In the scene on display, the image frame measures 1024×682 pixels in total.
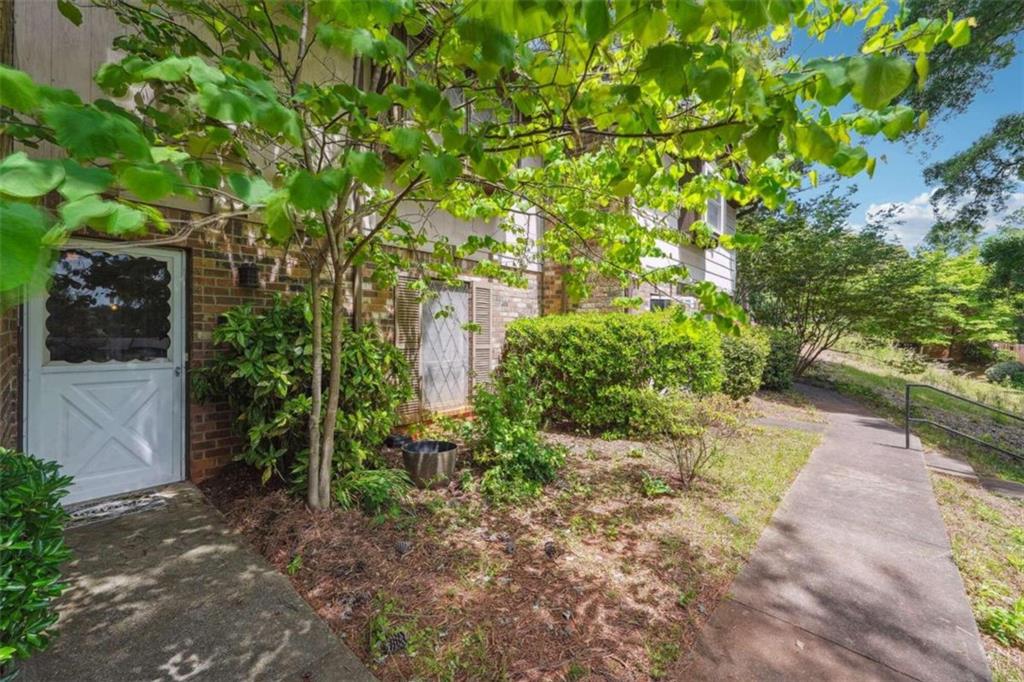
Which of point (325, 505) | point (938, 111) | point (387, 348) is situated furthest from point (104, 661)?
point (938, 111)

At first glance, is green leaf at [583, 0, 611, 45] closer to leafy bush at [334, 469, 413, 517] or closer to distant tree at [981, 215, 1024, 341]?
leafy bush at [334, 469, 413, 517]

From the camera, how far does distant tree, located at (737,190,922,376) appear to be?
35.3 feet

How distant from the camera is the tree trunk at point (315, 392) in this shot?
10.9ft

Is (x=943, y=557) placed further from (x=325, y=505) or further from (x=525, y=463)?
(x=325, y=505)

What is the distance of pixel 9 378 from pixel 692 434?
580 cm

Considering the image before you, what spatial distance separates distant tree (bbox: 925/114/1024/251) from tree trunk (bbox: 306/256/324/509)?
12.1m

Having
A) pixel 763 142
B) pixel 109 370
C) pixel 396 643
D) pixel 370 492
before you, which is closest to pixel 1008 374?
pixel 763 142

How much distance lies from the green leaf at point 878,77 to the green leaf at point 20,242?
1849 millimetres

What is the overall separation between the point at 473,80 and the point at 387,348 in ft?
8.95

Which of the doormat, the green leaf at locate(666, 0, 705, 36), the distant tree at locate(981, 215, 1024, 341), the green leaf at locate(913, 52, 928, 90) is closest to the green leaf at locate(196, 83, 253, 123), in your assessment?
the green leaf at locate(666, 0, 705, 36)

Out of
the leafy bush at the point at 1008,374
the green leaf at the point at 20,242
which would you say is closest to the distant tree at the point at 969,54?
the green leaf at the point at 20,242

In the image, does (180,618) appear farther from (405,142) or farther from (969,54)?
(969,54)

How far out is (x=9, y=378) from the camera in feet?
10.3

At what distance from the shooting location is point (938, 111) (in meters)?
8.98
